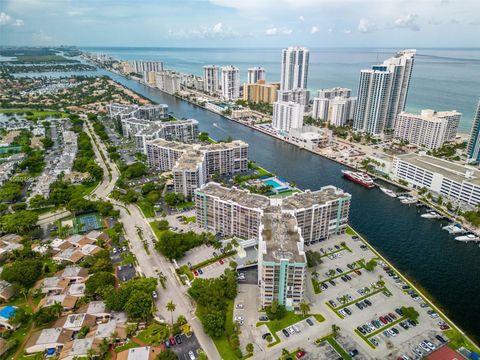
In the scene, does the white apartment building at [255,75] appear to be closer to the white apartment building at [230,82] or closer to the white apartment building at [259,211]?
the white apartment building at [230,82]

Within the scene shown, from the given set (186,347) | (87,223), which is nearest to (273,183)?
(87,223)

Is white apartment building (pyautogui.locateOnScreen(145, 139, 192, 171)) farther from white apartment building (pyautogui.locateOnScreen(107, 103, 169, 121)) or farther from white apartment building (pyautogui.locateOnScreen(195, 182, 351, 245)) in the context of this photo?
white apartment building (pyautogui.locateOnScreen(107, 103, 169, 121))

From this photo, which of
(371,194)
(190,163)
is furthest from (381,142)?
(190,163)

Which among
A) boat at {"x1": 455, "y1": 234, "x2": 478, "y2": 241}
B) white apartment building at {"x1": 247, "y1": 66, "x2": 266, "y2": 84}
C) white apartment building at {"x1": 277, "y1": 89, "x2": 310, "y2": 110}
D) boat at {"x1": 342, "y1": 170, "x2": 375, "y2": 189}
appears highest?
white apartment building at {"x1": 247, "y1": 66, "x2": 266, "y2": 84}

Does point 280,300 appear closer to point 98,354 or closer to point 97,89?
point 98,354

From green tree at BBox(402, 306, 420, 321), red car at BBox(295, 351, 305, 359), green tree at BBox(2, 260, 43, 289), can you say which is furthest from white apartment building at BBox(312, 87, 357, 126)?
green tree at BBox(2, 260, 43, 289)

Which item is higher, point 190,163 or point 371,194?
point 190,163
